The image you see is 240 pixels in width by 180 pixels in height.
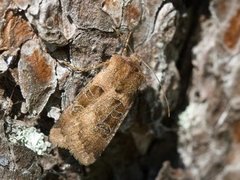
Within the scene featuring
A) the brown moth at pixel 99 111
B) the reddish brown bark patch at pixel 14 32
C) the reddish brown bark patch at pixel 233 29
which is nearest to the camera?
the reddish brown bark patch at pixel 14 32

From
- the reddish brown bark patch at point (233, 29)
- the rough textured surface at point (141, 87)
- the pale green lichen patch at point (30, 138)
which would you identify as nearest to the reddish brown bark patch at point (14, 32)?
the rough textured surface at point (141, 87)

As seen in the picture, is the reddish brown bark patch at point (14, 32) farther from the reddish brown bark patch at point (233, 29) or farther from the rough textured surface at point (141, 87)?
the reddish brown bark patch at point (233, 29)

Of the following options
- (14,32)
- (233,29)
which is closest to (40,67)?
(14,32)

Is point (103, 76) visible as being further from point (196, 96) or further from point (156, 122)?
point (196, 96)

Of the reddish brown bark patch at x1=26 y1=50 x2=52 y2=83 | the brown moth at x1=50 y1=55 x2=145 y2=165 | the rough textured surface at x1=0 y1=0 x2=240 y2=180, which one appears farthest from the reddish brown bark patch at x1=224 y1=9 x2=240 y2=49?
the reddish brown bark patch at x1=26 y1=50 x2=52 y2=83

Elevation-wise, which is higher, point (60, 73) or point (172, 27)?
point (172, 27)

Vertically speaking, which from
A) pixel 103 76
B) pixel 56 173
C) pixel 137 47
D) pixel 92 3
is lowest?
pixel 56 173

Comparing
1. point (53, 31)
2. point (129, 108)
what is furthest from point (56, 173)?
point (53, 31)
